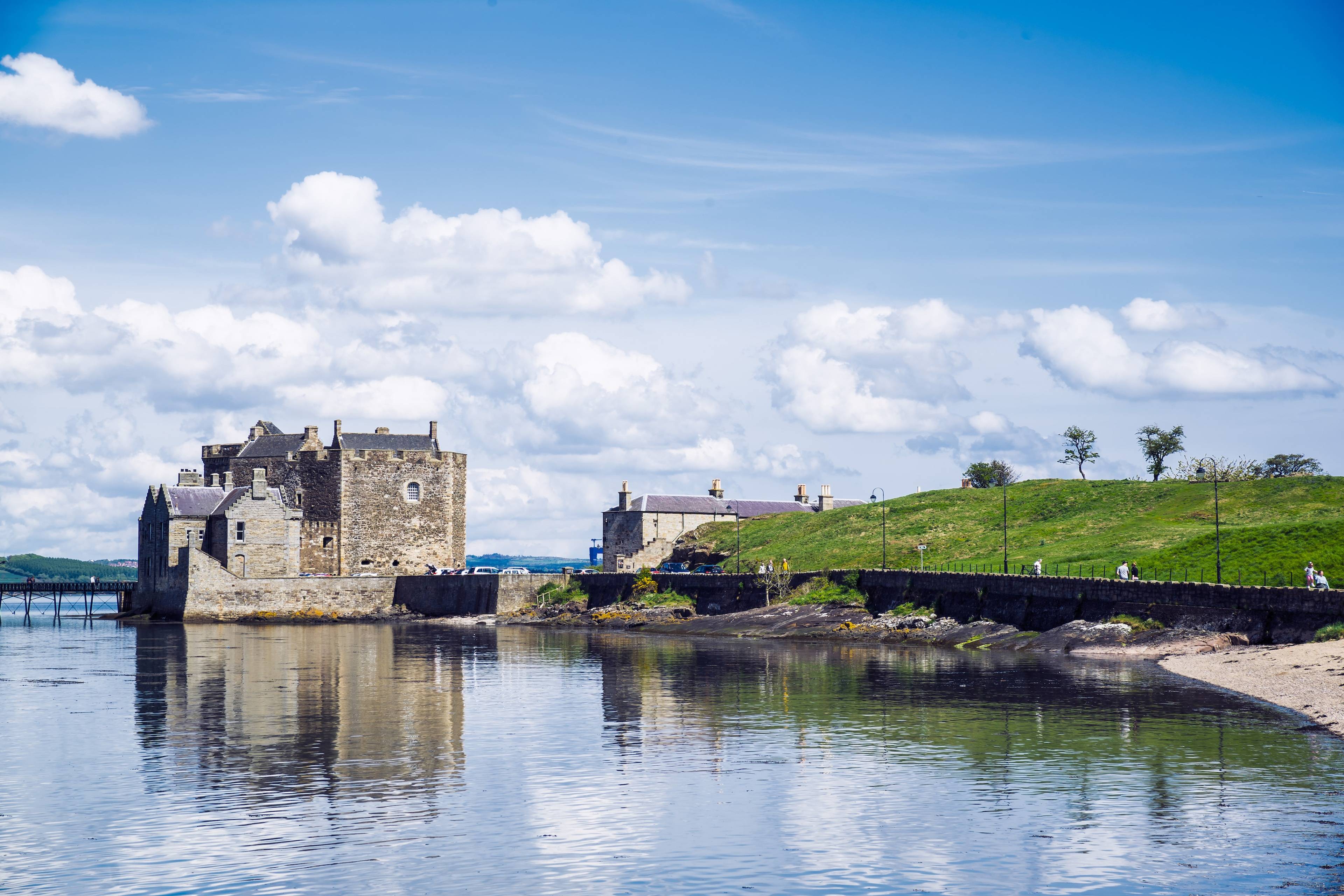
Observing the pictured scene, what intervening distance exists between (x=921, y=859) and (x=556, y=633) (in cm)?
5966

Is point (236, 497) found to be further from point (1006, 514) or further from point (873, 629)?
point (1006, 514)

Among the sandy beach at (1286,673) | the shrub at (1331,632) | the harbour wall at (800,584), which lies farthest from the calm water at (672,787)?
the harbour wall at (800,584)

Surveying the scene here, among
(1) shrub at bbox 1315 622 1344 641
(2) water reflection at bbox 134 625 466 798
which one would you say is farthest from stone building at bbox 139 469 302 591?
(1) shrub at bbox 1315 622 1344 641

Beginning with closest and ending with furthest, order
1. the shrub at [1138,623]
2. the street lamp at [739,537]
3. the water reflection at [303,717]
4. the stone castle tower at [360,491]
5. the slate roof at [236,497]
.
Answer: the water reflection at [303,717], the shrub at [1138,623], the street lamp at [739,537], the slate roof at [236,497], the stone castle tower at [360,491]

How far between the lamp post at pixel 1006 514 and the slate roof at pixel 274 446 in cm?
5267

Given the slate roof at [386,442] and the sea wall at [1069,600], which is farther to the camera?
the slate roof at [386,442]

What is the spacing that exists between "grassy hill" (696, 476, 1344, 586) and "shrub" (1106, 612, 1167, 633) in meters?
5.12

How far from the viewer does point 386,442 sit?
10212 centimetres

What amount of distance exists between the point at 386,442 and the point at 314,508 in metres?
7.40

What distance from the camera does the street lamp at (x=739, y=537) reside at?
9125 cm

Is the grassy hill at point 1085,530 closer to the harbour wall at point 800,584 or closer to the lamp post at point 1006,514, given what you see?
the lamp post at point 1006,514

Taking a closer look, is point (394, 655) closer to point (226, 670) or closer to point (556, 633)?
point (226, 670)

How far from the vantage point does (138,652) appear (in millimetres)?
63469

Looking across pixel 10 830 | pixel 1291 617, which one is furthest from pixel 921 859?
pixel 1291 617
